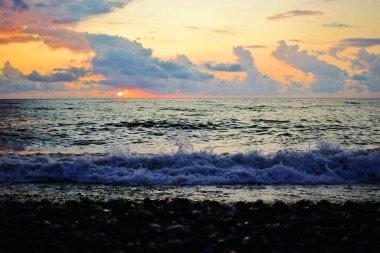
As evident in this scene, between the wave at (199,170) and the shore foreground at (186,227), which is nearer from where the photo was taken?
the shore foreground at (186,227)

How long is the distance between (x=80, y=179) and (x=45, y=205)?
485 centimetres

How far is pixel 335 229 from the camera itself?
6.39m

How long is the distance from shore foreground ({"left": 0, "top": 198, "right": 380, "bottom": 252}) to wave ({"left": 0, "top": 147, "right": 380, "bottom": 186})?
14.2 feet

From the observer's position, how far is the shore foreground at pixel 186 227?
18.4 feet

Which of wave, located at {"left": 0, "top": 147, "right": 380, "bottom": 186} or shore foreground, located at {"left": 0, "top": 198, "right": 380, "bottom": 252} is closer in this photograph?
shore foreground, located at {"left": 0, "top": 198, "right": 380, "bottom": 252}

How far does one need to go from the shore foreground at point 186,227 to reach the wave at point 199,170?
14.2ft

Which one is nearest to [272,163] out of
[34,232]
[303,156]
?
[303,156]

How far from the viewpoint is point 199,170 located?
13.5m

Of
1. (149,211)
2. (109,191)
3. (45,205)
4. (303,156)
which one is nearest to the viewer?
(149,211)

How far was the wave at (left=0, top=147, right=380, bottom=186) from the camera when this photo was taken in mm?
12586

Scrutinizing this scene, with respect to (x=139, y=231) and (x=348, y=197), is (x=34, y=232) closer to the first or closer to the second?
(x=139, y=231)

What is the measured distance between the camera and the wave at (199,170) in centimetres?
1259

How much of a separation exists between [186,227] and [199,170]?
7.07 metres

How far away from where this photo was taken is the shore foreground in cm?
559
